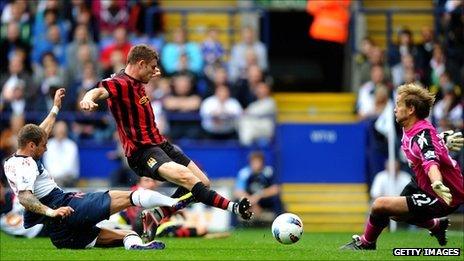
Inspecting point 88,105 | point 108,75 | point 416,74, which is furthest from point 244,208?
point 416,74

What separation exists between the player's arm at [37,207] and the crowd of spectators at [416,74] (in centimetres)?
985

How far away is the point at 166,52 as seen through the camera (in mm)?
22750

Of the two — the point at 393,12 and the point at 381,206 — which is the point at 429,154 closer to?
the point at 381,206

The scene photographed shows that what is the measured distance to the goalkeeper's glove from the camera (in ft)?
38.0

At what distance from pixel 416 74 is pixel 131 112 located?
9591 millimetres

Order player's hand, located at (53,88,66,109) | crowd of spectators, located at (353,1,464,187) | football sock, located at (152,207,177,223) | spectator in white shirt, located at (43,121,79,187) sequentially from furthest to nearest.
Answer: crowd of spectators, located at (353,1,464,187), spectator in white shirt, located at (43,121,79,187), player's hand, located at (53,88,66,109), football sock, located at (152,207,177,223)

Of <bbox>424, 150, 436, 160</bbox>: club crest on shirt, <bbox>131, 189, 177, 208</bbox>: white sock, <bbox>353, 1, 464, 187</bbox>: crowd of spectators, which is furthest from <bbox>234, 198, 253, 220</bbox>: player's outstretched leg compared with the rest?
<bbox>353, 1, 464, 187</bbox>: crowd of spectators

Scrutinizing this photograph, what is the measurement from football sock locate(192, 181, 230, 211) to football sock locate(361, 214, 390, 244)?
4.91 feet

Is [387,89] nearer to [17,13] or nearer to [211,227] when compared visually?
[211,227]

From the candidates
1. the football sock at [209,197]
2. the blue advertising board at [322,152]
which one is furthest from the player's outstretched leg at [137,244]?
the blue advertising board at [322,152]

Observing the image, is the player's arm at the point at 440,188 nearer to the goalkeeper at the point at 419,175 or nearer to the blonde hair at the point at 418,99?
the goalkeeper at the point at 419,175

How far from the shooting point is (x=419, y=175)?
12.6 meters

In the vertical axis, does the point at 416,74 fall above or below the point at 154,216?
above

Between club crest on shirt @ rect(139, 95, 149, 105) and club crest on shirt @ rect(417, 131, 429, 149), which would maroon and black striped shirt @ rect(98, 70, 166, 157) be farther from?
club crest on shirt @ rect(417, 131, 429, 149)
